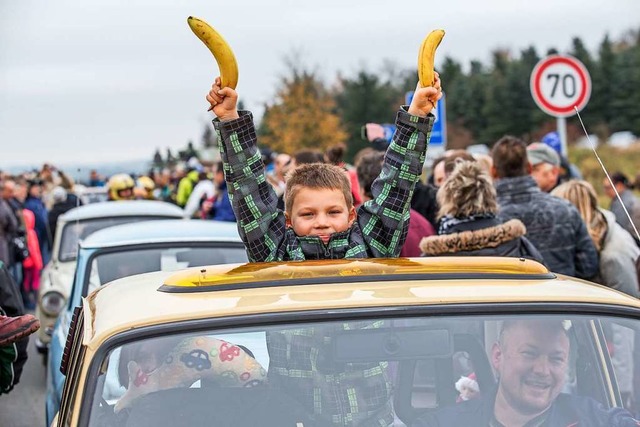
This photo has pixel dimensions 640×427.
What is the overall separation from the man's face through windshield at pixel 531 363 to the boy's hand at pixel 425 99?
1.23m

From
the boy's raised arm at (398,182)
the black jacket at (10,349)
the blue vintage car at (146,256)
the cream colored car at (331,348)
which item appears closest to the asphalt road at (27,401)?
the blue vintage car at (146,256)

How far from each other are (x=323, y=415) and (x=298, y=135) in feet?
197

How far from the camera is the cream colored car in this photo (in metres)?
2.86

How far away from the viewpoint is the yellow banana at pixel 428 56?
387cm

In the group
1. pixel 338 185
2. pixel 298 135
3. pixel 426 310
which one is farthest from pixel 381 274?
pixel 298 135

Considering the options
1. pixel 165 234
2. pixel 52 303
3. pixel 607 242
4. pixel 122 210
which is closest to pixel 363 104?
pixel 122 210

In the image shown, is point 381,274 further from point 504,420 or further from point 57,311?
point 57,311

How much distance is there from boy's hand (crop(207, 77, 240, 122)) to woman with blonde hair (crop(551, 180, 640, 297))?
3.77m

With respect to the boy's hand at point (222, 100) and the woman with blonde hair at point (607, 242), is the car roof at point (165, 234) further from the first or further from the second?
the boy's hand at point (222, 100)

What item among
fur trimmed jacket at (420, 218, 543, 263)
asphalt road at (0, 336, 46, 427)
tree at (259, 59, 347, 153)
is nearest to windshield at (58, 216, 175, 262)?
asphalt road at (0, 336, 46, 427)

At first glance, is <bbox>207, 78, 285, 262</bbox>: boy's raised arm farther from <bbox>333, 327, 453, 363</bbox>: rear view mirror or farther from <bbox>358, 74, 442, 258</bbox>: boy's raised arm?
<bbox>333, 327, 453, 363</bbox>: rear view mirror

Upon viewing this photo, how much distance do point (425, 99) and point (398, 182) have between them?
33cm

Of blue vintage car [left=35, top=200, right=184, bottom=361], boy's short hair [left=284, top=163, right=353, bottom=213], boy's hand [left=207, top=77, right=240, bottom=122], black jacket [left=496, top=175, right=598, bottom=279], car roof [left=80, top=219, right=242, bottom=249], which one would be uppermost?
boy's hand [left=207, top=77, right=240, bottom=122]

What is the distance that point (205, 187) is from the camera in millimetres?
18703
